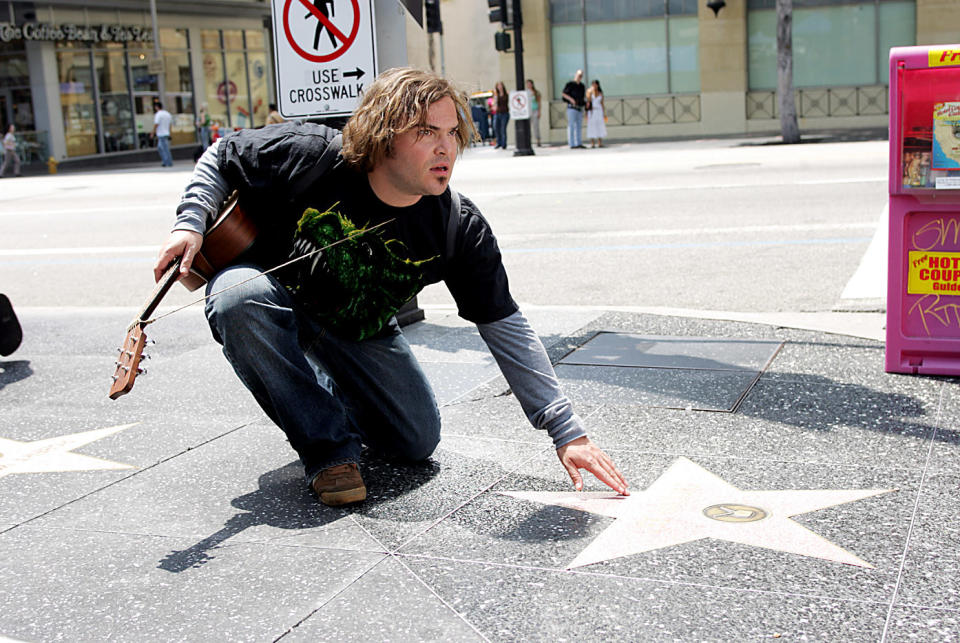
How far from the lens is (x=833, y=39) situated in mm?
26281

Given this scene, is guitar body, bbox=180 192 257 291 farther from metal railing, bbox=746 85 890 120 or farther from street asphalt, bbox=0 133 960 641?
metal railing, bbox=746 85 890 120

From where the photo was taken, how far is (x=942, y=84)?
427 centimetres

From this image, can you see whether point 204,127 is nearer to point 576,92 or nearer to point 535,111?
point 535,111

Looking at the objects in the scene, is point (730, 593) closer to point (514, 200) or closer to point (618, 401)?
point (618, 401)

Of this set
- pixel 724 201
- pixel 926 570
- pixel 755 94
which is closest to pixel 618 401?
pixel 926 570

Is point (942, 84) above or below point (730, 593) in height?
above

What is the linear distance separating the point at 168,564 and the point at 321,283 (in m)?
0.94

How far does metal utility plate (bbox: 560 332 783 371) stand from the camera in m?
4.87

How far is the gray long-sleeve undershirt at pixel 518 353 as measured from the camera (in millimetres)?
3069

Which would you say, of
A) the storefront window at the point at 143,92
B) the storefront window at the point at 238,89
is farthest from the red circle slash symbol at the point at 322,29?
the storefront window at the point at 238,89

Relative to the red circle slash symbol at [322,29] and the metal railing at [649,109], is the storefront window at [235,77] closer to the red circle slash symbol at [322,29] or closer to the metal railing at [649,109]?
the metal railing at [649,109]

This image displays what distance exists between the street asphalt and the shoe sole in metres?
0.05

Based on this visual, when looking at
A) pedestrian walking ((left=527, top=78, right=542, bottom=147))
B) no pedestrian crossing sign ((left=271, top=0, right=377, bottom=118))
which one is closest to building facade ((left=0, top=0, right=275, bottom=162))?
pedestrian walking ((left=527, top=78, right=542, bottom=147))

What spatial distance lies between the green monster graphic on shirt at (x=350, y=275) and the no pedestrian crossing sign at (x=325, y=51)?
241cm
